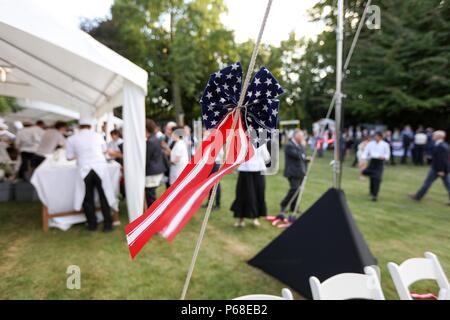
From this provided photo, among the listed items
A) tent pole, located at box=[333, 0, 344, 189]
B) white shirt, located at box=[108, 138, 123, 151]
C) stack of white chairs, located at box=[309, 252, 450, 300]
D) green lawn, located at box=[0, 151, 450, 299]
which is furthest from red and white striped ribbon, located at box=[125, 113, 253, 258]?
white shirt, located at box=[108, 138, 123, 151]

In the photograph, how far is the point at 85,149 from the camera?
463cm

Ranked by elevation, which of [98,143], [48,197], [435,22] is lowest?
[48,197]

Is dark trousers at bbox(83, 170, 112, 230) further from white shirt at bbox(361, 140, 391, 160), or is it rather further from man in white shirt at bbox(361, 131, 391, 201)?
white shirt at bbox(361, 140, 391, 160)

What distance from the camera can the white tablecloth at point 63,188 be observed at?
4.88 metres

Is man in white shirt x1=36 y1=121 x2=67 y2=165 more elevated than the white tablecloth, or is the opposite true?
man in white shirt x1=36 y1=121 x2=67 y2=165

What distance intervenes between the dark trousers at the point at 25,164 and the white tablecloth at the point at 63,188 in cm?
280

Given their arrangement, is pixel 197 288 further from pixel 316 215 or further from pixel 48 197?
pixel 48 197

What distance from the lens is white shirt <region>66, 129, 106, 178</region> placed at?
181 inches

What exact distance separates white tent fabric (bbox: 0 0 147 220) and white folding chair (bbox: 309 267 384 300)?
2857mm

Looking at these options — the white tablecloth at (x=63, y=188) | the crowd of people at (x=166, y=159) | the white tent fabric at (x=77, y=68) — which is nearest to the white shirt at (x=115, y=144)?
the crowd of people at (x=166, y=159)

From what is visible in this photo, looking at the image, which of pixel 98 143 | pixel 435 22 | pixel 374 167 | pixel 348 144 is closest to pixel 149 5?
pixel 98 143

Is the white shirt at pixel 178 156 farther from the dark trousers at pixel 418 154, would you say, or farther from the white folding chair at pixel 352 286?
the dark trousers at pixel 418 154

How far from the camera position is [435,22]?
209cm
